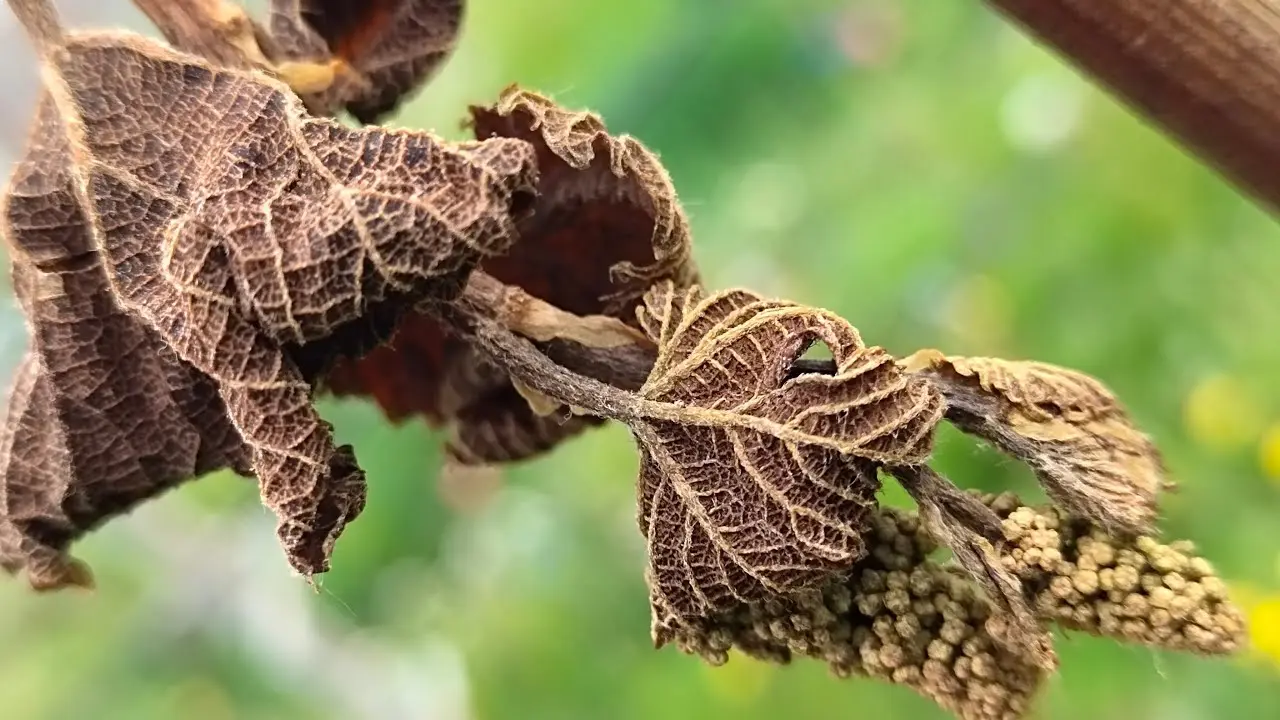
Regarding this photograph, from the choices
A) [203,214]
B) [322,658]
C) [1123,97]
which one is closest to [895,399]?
[1123,97]

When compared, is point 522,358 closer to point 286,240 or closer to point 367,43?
point 286,240

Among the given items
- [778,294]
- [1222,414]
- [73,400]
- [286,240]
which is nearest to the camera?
[286,240]

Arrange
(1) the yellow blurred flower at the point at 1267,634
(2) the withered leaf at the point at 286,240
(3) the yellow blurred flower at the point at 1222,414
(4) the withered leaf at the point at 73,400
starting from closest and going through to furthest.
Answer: (2) the withered leaf at the point at 286,240
(4) the withered leaf at the point at 73,400
(1) the yellow blurred flower at the point at 1267,634
(3) the yellow blurred flower at the point at 1222,414

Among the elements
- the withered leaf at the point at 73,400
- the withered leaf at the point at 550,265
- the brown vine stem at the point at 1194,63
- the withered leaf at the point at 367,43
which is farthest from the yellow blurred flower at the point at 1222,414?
the withered leaf at the point at 73,400

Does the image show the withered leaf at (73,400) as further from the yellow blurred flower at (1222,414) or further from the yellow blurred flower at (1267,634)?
the yellow blurred flower at (1222,414)

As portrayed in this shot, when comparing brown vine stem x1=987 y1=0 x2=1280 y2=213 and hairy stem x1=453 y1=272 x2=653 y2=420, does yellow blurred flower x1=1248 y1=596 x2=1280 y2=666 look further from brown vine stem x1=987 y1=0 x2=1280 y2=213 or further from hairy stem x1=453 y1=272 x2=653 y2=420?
hairy stem x1=453 y1=272 x2=653 y2=420

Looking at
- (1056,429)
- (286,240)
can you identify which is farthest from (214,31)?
(1056,429)
